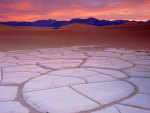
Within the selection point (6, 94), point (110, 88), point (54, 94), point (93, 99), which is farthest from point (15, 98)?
point (110, 88)

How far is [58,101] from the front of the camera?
2.60 metres

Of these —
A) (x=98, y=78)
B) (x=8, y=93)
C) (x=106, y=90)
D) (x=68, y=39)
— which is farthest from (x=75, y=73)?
(x=68, y=39)

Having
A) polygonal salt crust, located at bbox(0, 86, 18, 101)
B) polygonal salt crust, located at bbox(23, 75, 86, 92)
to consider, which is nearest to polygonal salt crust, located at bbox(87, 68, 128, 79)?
polygonal salt crust, located at bbox(23, 75, 86, 92)

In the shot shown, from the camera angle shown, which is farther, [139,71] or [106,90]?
[139,71]

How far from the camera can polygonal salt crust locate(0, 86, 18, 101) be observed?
2720 mm

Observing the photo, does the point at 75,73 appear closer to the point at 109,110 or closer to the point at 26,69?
the point at 26,69

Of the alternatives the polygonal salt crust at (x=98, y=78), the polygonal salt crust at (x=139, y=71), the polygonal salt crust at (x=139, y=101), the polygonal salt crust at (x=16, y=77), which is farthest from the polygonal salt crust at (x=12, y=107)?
the polygonal salt crust at (x=139, y=71)

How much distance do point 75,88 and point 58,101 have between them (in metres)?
0.48

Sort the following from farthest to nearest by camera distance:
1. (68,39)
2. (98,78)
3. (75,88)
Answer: (68,39) < (98,78) < (75,88)

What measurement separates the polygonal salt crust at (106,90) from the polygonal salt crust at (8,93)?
749mm

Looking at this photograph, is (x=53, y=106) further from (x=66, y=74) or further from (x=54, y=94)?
(x=66, y=74)

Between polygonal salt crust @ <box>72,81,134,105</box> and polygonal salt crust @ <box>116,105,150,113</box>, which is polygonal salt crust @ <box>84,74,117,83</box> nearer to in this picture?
polygonal salt crust @ <box>72,81,134,105</box>

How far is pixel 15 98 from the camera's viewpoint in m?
2.70

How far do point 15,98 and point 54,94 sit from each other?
45 cm
